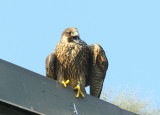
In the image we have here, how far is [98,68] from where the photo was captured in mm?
10219

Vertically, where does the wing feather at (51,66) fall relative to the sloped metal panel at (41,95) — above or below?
above

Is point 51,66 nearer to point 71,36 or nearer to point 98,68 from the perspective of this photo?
point 71,36

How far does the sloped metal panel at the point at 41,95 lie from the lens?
7.64m

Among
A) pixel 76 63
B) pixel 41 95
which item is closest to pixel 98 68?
pixel 76 63

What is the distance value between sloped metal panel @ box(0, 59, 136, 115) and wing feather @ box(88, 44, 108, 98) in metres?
1.32

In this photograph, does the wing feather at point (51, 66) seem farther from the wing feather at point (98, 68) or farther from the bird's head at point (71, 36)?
the wing feather at point (98, 68)

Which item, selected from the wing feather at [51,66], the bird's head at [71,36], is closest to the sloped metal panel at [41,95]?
the wing feather at [51,66]

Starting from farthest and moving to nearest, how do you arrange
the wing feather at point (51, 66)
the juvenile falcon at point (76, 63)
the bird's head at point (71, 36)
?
the bird's head at point (71, 36) < the juvenile falcon at point (76, 63) < the wing feather at point (51, 66)

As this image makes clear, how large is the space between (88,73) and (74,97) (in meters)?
1.80

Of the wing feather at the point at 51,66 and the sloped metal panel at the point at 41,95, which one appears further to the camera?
the wing feather at the point at 51,66

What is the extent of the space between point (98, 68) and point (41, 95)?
240 cm

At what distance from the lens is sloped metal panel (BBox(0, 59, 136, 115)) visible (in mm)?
7641

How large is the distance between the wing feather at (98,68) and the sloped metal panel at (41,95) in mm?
1317

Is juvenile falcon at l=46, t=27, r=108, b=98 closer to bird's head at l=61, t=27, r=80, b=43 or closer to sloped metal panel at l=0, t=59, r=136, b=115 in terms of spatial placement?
bird's head at l=61, t=27, r=80, b=43
